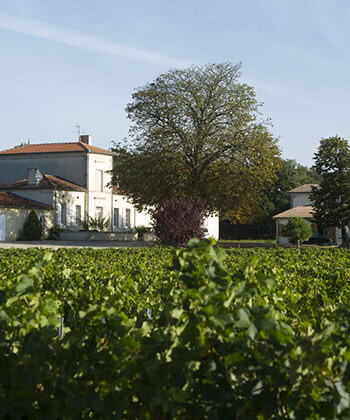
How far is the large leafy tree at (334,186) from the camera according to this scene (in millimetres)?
37438

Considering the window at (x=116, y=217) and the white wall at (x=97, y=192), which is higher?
the white wall at (x=97, y=192)

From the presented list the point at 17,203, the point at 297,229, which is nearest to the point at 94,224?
the point at 17,203

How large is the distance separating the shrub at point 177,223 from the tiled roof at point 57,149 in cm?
2541

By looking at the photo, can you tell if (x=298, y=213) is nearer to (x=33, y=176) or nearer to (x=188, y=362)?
(x=33, y=176)

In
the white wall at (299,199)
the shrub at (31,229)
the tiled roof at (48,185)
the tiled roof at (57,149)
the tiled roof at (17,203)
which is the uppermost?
the tiled roof at (57,149)

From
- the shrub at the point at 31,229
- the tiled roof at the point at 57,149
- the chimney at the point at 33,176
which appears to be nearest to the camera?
the shrub at the point at 31,229

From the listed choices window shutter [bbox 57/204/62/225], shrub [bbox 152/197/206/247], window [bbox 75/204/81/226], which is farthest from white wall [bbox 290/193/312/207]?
shrub [bbox 152/197/206/247]

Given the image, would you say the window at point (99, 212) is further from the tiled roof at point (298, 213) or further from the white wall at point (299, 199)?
the white wall at point (299, 199)

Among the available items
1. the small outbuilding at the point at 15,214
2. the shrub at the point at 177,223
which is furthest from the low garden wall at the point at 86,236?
the shrub at the point at 177,223

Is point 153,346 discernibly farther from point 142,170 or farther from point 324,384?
point 142,170

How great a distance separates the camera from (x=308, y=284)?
8.16 m

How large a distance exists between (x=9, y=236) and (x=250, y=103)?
1902cm

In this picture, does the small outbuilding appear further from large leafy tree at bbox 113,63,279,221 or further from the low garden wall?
large leafy tree at bbox 113,63,279,221

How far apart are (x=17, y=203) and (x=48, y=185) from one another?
4009 millimetres
